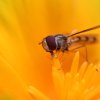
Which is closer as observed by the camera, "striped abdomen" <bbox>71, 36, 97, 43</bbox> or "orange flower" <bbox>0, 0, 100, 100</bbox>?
"orange flower" <bbox>0, 0, 100, 100</bbox>

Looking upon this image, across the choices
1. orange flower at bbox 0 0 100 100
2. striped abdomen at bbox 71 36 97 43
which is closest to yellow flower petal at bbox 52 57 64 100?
orange flower at bbox 0 0 100 100

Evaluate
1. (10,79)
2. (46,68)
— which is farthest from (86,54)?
(10,79)

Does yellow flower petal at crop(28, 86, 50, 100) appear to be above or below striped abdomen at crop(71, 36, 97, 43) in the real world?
below

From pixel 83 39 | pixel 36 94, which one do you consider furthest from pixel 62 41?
pixel 36 94

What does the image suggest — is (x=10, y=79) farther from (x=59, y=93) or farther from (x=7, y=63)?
(x=59, y=93)

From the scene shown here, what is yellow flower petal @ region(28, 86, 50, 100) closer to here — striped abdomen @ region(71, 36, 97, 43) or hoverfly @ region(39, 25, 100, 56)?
hoverfly @ region(39, 25, 100, 56)

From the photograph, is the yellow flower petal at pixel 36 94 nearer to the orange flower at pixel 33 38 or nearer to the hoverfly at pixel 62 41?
the orange flower at pixel 33 38
